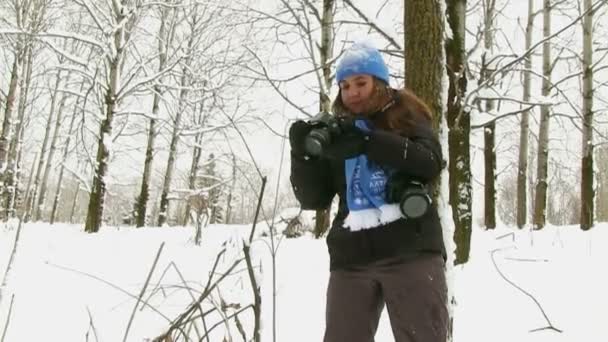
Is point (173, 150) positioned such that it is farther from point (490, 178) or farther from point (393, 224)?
point (393, 224)

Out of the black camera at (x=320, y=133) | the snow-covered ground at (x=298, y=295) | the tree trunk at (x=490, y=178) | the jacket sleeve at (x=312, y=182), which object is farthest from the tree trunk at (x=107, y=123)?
the black camera at (x=320, y=133)

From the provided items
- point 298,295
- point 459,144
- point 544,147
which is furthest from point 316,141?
point 544,147

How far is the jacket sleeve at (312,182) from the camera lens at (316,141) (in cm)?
24

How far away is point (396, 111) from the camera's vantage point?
77.6 inches

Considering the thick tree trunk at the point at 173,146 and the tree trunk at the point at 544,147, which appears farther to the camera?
the thick tree trunk at the point at 173,146

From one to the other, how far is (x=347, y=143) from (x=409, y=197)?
27cm

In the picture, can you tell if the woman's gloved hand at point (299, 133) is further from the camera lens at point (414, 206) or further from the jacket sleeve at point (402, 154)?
the camera lens at point (414, 206)

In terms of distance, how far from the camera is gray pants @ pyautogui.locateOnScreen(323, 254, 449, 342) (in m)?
1.79

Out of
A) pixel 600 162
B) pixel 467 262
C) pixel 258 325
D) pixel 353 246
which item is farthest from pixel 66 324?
pixel 600 162

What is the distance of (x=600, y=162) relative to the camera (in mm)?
40625

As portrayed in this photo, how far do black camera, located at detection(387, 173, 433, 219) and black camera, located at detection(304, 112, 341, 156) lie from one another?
0.90 feet

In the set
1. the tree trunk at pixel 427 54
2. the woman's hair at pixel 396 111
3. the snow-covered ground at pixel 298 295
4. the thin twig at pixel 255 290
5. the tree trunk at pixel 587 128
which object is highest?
the tree trunk at pixel 587 128

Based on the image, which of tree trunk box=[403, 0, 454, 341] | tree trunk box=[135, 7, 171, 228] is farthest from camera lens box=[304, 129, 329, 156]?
tree trunk box=[135, 7, 171, 228]

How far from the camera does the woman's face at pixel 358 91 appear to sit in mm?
2000
